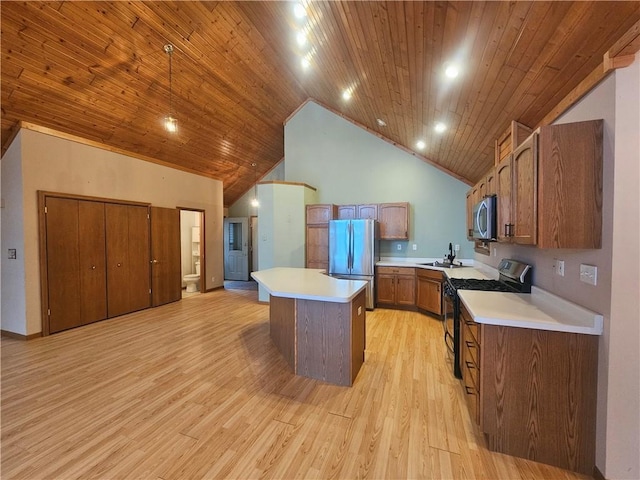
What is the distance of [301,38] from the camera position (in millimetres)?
3359

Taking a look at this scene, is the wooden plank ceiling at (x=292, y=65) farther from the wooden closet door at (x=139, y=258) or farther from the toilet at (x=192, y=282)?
the toilet at (x=192, y=282)

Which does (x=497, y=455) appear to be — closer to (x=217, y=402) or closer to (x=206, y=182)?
(x=217, y=402)

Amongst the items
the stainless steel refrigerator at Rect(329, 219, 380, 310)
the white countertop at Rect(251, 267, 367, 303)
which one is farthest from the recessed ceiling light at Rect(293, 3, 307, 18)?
the stainless steel refrigerator at Rect(329, 219, 380, 310)

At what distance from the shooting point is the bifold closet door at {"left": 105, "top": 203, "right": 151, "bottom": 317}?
4578mm

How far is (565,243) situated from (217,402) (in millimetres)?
2783

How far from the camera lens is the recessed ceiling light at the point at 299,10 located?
2710 millimetres

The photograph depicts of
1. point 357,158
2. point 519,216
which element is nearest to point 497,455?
point 519,216

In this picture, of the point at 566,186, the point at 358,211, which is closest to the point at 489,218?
the point at 566,186

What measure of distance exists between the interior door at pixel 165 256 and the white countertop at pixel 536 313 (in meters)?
5.45

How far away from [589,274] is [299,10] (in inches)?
133

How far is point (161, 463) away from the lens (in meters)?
1.65

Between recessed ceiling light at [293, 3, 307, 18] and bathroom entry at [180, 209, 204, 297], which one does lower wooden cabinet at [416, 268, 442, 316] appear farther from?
bathroom entry at [180, 209, 204, 297]

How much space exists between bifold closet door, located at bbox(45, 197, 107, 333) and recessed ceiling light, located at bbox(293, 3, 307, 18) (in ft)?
13.6

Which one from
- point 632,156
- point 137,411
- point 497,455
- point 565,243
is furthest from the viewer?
point 137,411
